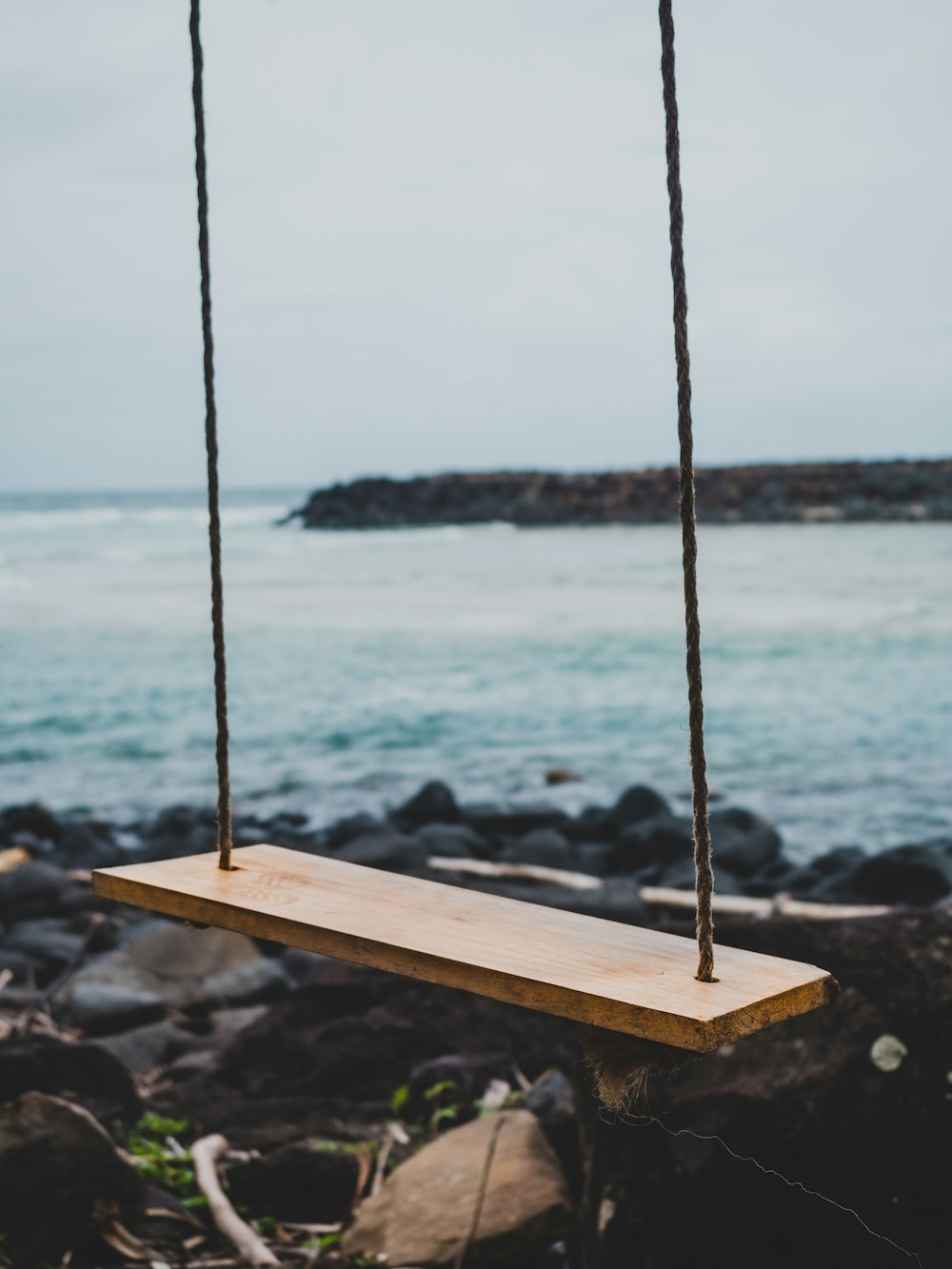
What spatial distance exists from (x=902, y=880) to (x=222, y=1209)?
4970 mm

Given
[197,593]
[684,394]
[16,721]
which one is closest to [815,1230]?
[684,394]

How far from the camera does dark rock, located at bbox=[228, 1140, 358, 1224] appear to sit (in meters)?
3.35

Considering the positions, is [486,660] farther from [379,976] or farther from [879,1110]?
[879,1110]

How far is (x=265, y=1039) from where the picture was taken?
457 cm

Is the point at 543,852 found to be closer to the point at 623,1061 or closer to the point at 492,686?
the point at 623,1061

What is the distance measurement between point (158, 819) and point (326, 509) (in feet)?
147

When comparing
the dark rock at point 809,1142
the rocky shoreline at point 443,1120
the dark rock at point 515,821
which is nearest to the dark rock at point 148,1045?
the rocky shoreline at point 443,1120

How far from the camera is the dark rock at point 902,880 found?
7.11m

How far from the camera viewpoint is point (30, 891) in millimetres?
7102

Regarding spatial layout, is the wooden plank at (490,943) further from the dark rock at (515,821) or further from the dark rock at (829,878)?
the dark rock at (515,821)

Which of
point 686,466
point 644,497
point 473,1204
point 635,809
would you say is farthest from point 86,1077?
point 644,497

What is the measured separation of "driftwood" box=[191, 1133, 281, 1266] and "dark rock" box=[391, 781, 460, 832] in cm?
568

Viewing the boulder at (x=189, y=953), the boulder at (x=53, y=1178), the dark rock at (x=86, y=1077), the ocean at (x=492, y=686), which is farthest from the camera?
the ocean at (x=492, y=686)

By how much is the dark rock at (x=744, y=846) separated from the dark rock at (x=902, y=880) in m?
0.83
